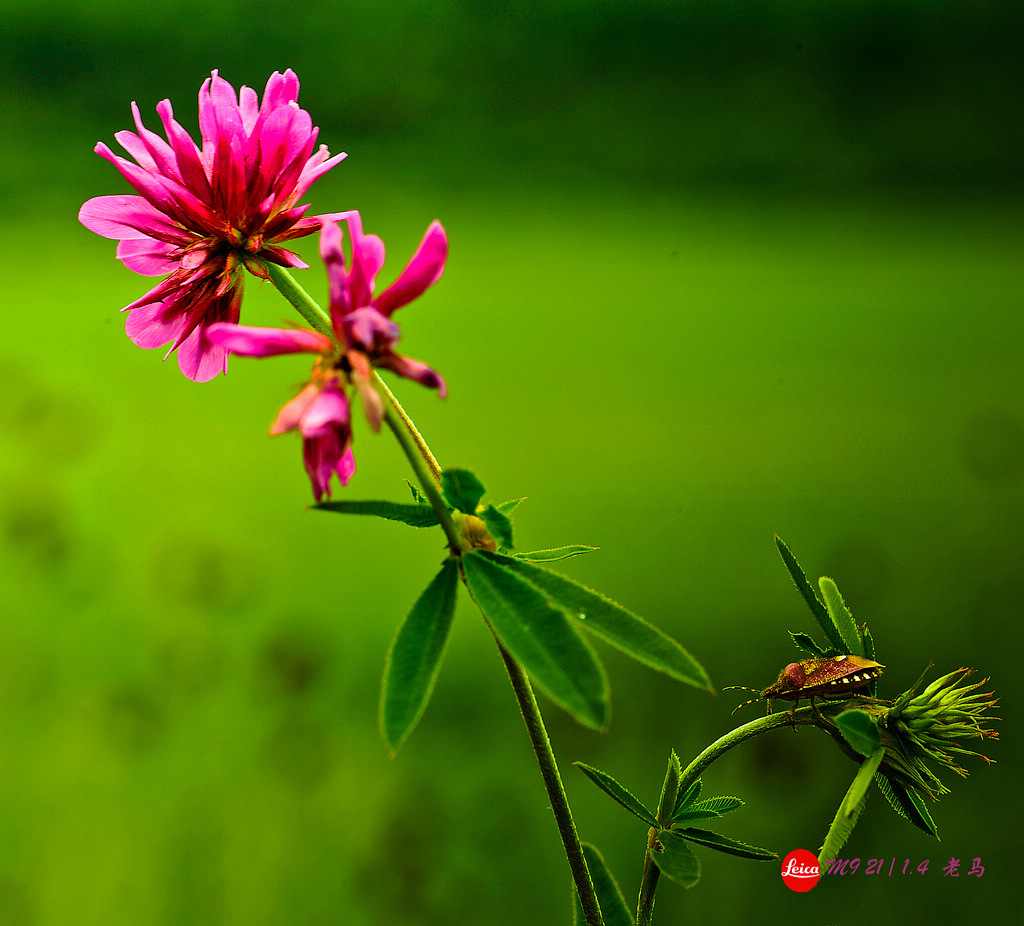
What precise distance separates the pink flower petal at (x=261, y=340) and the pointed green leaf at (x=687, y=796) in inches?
8.8

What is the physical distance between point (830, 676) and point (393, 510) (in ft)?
0.53

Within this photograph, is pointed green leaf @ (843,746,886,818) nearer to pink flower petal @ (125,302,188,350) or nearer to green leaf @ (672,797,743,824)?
green leaf @ (672,797,743,824)

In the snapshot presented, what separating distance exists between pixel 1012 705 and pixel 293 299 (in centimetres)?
100

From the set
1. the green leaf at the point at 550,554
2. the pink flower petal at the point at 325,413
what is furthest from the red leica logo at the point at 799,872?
the pink flower petal at the point at 325,413

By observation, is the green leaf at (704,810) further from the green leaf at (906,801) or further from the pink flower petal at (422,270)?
the pink flower petal at (422,270)

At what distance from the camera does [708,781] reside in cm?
93

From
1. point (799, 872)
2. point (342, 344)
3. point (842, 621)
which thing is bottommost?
point (799, 872)

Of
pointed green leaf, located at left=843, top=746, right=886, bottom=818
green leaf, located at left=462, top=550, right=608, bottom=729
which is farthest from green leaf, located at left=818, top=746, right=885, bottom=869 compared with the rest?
green leaf, located at left=462, top=550, right=608, bottom=729

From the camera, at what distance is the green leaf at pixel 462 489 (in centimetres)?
28

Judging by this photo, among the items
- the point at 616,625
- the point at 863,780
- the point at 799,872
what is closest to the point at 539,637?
the point at 616,625

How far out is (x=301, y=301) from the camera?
0.28 metres

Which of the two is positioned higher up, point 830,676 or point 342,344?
point 342,344

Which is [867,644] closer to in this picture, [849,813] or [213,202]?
[849,813]

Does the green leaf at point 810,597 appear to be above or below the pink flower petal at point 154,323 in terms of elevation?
below
